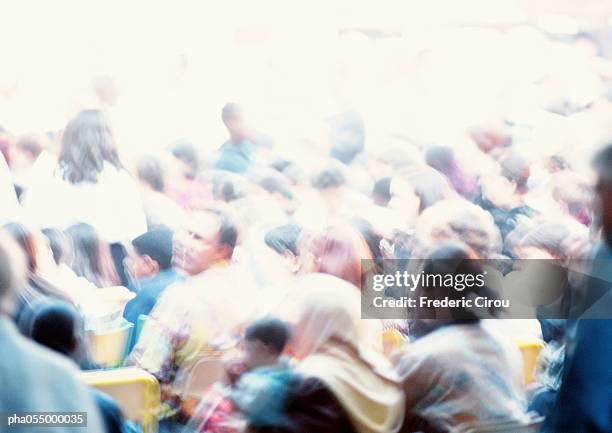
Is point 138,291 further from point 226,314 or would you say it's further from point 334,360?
point 334,360

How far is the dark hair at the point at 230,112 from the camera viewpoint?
2895mm

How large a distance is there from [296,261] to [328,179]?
222mm

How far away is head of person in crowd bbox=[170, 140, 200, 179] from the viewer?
2879mm

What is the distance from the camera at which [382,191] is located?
2.97 m

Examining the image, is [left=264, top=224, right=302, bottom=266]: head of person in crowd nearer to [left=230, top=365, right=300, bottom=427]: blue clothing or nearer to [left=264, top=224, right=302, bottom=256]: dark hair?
[left=264, top=224, right=302, bottom=256]: dark hair

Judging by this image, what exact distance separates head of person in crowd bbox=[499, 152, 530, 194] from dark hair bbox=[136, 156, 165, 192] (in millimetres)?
858

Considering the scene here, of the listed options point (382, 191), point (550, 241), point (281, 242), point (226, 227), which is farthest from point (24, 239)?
point (550, 241)

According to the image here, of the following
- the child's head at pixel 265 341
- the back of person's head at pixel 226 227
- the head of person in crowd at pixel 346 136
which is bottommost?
the child's head at pixel 265 341

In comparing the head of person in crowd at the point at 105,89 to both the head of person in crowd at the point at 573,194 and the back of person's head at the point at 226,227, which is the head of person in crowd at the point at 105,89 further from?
the head of person in crowd at the point at 573,194

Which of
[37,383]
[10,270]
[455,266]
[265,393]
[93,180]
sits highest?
[93,180]

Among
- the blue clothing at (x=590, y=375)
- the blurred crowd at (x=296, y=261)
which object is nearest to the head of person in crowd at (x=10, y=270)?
the blurred crowd at (x=296, y=261)

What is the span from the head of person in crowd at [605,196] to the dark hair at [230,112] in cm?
89

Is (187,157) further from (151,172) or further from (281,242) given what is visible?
(281,242)

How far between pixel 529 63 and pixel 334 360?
90 centimetres
